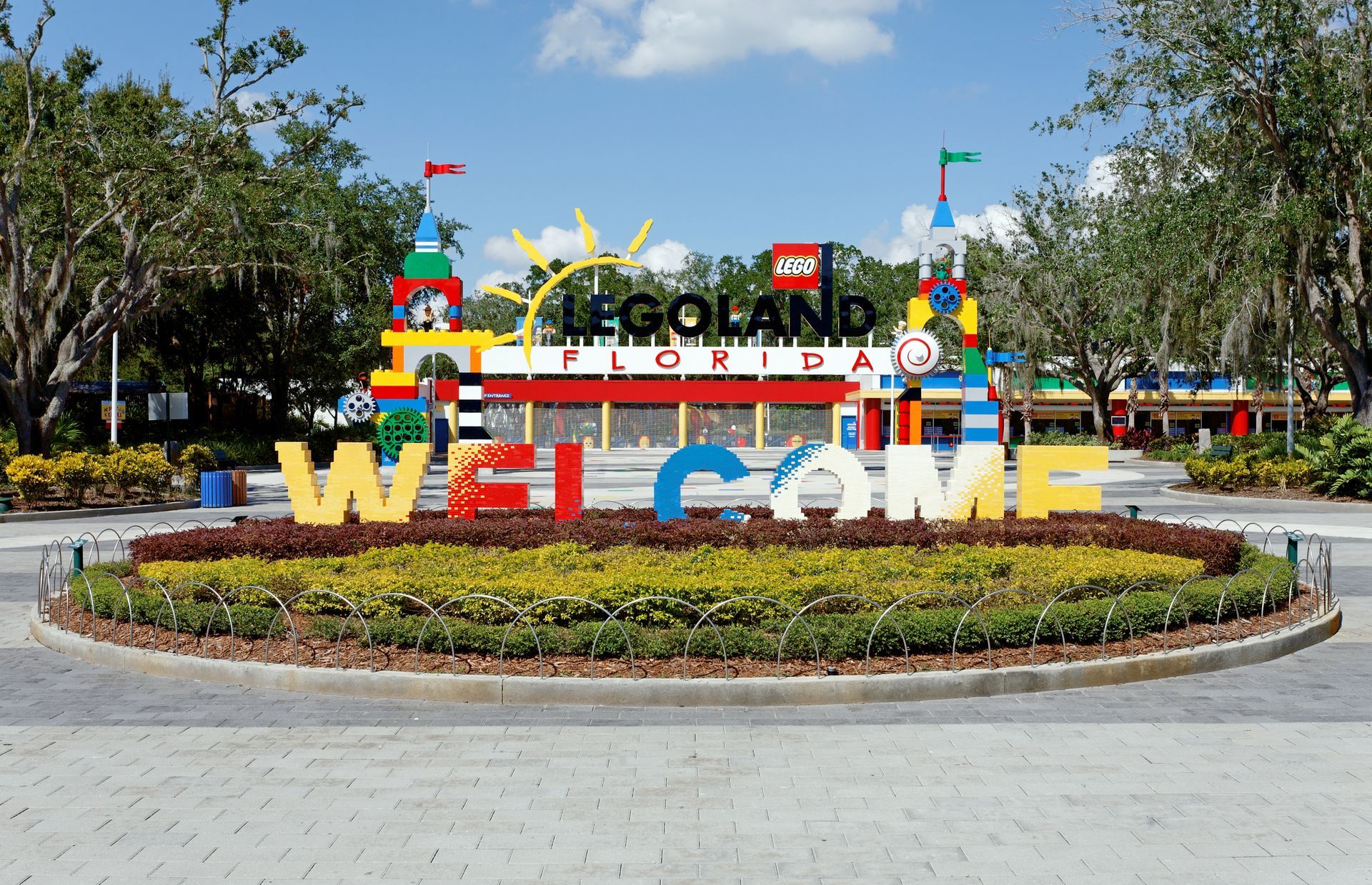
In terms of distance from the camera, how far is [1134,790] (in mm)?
7020

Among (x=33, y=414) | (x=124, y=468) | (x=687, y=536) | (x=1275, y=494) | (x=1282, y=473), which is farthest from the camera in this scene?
(x=1282, y=473)

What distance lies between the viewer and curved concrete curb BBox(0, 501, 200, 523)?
976 inches

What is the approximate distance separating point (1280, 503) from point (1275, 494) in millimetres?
1536

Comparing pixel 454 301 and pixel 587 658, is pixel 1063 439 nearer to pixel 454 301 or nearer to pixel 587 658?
pixel 454 301

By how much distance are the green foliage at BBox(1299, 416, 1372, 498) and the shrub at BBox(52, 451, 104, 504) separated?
95.6 ft

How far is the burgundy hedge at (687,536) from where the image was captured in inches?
554

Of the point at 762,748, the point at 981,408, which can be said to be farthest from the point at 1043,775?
the point at 981,408

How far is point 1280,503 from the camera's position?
92.2 feet

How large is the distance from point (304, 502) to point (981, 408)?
453 inches

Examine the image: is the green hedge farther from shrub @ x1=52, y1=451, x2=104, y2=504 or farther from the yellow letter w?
shrub @ x1=52, y1=451, x2=104, y2=504

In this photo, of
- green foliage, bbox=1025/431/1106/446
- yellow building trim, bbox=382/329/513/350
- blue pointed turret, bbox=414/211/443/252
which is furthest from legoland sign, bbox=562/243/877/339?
yellow building trim, bbox=382/329/513/350

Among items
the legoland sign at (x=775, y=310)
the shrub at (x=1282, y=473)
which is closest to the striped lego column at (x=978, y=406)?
the shrub at (x=1282, y=473)

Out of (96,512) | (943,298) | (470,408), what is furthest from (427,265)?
(943,298)

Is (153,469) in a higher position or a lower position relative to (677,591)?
higher
